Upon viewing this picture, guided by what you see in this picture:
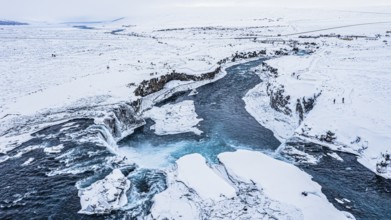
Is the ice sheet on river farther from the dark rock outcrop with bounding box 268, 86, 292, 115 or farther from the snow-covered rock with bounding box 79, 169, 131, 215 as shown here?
the dark rock outcrop with bounding box 268, 86, 292, 115

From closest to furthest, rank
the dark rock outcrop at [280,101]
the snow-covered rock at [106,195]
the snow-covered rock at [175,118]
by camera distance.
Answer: the snow-covered rock at [106,195], the snow-covered rock at [175,118], the dark rock outcrop at [280,101]

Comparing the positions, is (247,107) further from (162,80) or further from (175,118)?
(162,80)

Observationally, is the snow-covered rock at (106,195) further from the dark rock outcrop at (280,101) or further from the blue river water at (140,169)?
the dark rock outcrop at (280,101)

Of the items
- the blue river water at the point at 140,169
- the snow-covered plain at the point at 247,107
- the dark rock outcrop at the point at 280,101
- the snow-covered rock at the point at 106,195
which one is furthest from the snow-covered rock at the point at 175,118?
the snow-covered rock at the point at 106,195

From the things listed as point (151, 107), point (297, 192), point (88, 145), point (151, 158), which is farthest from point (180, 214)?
point (151, 107)

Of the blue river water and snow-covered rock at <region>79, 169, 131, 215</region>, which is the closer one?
snow-covered rock at <region>79, 169, 131, 215</region>

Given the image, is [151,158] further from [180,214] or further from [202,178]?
[180,214]

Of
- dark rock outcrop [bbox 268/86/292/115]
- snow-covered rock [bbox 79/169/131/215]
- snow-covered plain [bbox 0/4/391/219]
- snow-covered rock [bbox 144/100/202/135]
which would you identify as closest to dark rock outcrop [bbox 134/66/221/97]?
snow-covered plain [bbox 0/4/391/219]

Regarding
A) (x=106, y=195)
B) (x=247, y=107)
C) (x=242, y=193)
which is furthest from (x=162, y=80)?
(x=242, y=193)
